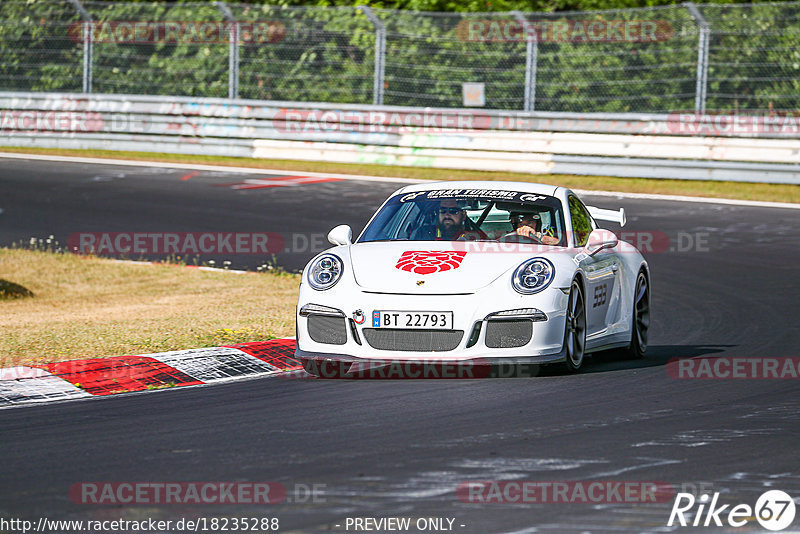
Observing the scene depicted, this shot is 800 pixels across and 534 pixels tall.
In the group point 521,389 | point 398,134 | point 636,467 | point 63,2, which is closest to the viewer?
point 636,467

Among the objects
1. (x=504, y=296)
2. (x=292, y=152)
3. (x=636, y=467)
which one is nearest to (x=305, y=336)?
(x=504, y=296)

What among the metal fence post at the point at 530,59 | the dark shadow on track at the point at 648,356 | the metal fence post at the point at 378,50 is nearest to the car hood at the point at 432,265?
the dark shadow on track at the point at 648,356

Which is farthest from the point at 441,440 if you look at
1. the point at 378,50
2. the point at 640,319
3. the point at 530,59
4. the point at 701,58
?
the point at 378,50

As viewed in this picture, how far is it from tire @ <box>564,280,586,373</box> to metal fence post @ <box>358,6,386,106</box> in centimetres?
1462

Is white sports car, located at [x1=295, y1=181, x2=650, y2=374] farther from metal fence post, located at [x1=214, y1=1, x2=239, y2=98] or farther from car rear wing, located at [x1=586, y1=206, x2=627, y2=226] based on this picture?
metal fence post, located at [x1=214, y1=1, x2=239, y2=98]

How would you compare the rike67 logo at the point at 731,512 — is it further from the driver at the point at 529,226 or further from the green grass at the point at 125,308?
the green grass at the point at 125,308

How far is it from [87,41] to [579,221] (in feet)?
54.9

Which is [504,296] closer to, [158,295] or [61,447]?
[61,447]

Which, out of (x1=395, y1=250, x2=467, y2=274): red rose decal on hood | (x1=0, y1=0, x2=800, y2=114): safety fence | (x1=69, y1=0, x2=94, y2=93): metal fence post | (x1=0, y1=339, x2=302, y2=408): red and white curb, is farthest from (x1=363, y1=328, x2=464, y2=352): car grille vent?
(x1=69, y1=0, x2=94, y2=93): metal fence post

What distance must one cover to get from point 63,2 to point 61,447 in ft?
64.5

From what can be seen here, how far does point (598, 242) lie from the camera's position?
29.0 ft

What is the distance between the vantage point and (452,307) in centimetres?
779

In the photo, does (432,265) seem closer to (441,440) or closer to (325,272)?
(325,272)

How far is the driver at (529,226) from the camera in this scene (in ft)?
29.1
